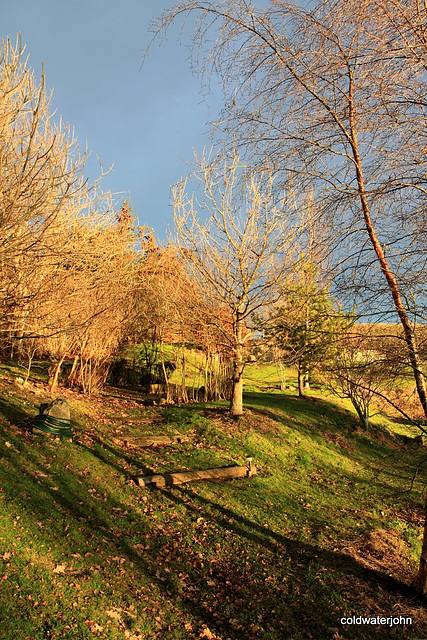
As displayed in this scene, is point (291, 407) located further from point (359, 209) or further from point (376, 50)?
point (376, 50)

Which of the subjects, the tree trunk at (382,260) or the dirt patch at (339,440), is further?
the dirt patch at (339,440)

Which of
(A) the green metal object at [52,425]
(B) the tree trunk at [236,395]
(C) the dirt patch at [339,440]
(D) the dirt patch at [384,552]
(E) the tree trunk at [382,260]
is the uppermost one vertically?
(E) the tree trunk at [382,260]

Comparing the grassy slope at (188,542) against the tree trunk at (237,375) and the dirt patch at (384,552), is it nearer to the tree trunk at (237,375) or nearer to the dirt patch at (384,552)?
the dirt patch at (384,552)

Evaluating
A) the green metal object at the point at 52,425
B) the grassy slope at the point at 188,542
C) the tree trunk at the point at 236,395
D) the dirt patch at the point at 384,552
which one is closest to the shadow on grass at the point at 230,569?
the grassy slope at the point at 188,542

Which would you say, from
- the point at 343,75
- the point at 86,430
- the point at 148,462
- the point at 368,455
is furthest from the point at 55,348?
the point at 343,75

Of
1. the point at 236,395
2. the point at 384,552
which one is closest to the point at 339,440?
the point at 236,395

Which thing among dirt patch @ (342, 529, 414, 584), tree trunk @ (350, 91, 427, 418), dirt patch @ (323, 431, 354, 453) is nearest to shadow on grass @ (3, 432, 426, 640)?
dirt patch @ (342, 529, 414, 584)

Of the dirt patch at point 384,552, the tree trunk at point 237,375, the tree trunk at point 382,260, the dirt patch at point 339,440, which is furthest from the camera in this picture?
the dirt patch at point 339,440

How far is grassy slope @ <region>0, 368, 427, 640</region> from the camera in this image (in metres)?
4.30

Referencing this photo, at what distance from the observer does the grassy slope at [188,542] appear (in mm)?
4305

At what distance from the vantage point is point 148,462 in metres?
8.42

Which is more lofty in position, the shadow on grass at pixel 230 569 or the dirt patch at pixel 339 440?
the dirt patch at pixel 339 440

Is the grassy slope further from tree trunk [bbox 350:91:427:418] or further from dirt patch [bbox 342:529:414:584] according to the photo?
tree trunk [bbox 350:91:427:418]

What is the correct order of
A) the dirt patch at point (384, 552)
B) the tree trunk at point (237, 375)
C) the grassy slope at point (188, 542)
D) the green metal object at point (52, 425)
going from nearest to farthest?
the grassy slope at point (188, 542) → the dirt patch at point (384, 552) → the green metal object at point (52, 425) → the tree trunk at point (237, 375)
